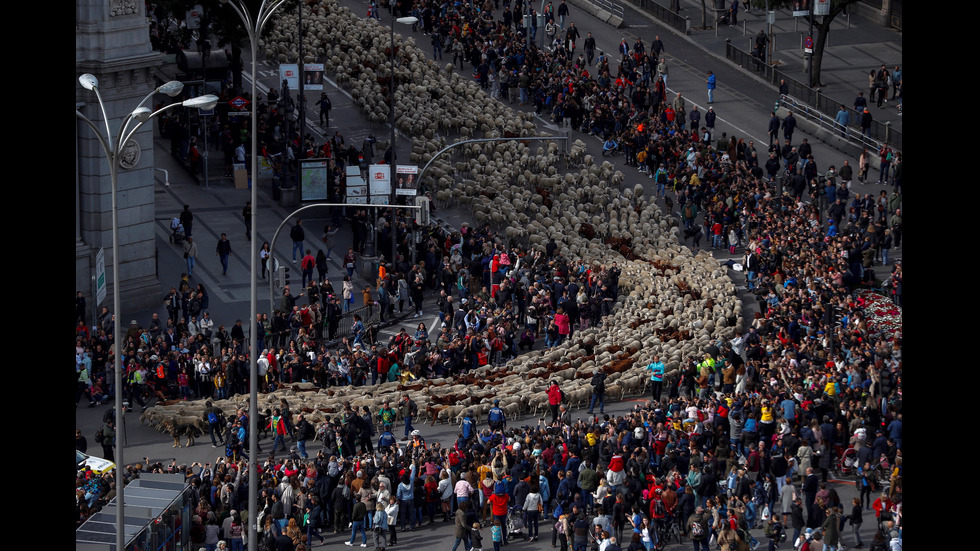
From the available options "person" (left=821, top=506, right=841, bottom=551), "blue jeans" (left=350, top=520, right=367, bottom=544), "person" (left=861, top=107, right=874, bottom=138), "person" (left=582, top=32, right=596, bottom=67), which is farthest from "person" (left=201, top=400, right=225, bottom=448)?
"person" (left=582, top=32, right=596, bottom=67)

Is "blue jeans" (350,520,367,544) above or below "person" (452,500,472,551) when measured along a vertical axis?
below

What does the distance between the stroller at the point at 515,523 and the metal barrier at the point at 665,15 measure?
4720 cm

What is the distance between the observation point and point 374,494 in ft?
105

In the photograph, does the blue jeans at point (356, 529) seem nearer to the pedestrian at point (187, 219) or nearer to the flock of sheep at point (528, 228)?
the flock of sheep at point (528, 228)

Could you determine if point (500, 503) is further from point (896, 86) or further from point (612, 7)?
point (612, 7)

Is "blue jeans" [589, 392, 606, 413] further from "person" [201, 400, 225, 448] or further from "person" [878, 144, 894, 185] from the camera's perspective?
"person" [878, 144, 894, 185]

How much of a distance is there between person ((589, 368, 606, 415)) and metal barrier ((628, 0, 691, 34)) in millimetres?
38514

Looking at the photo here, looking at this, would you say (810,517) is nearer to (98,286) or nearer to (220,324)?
(98,286)

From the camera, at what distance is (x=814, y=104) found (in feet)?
217

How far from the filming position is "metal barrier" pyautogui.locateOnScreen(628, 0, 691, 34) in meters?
75.7

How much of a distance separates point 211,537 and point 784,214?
92.9 ft
